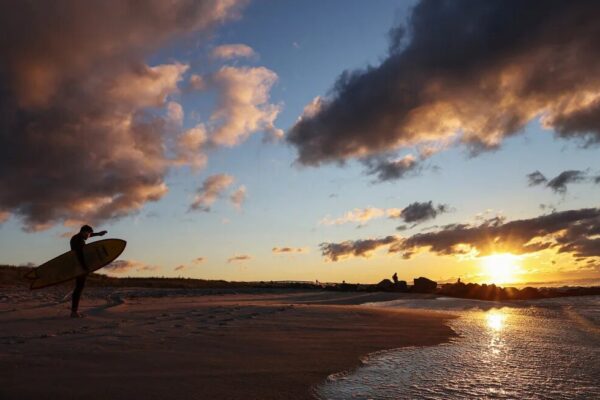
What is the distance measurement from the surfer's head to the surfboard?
4.95ft

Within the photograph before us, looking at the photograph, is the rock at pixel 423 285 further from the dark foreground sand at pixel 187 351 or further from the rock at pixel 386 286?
the dark foreground sand at pixel 187 351

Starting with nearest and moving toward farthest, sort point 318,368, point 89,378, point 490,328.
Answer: point 89,378 → point 318,368 → point 490,328

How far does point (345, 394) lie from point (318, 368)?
3.02ft

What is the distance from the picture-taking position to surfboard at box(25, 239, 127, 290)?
13758 mm

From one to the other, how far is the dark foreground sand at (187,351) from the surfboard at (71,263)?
359 centimetres

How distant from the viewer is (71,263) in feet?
45.8

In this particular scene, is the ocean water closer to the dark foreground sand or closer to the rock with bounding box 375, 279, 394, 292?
the dark foreground sand

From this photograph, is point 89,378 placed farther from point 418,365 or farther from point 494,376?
point 494,376

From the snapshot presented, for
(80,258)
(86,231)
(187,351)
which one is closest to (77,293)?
(80,258)

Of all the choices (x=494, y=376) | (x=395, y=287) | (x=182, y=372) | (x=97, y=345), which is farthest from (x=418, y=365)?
(x=395, y=287)

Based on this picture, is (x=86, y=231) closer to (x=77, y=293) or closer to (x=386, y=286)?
(x=77, y=293)

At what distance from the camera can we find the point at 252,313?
10.5 meters

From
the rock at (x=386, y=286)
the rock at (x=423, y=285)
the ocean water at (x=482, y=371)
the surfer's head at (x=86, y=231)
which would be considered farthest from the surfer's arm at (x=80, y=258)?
the rock at (x=386, y=286)

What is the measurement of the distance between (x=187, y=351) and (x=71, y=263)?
388 inches
